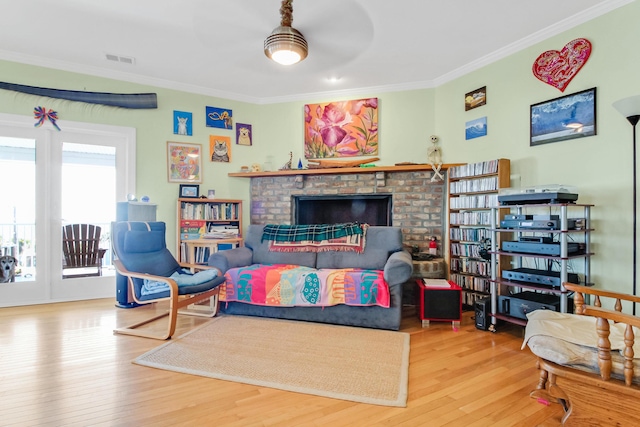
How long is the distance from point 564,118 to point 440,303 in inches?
79.5

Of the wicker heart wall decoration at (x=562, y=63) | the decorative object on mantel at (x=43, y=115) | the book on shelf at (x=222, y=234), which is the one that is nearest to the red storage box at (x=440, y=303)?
the wicker heart wall decoration at (x=562, y=63)

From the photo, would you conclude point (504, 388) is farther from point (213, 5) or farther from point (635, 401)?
point (213, 5)

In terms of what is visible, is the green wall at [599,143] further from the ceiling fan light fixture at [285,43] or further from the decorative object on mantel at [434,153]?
the ceiling fan light fixture at [285,43]

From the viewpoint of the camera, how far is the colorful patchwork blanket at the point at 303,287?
291 centimetres

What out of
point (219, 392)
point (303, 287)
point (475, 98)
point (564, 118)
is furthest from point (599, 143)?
point (219, 392)

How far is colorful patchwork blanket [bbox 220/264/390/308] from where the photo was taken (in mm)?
2912

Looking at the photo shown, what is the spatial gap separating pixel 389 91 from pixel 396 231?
202 centimetres

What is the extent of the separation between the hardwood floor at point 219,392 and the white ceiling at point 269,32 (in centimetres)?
279

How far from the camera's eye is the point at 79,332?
2857 mm

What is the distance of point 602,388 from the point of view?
55.5 inches

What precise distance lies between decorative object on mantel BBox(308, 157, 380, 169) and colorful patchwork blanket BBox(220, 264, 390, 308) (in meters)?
1.70

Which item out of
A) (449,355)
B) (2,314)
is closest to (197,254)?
(2,314)

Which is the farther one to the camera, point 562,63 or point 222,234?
point 222,234

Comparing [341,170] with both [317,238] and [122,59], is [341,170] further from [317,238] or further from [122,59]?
[122,59]
